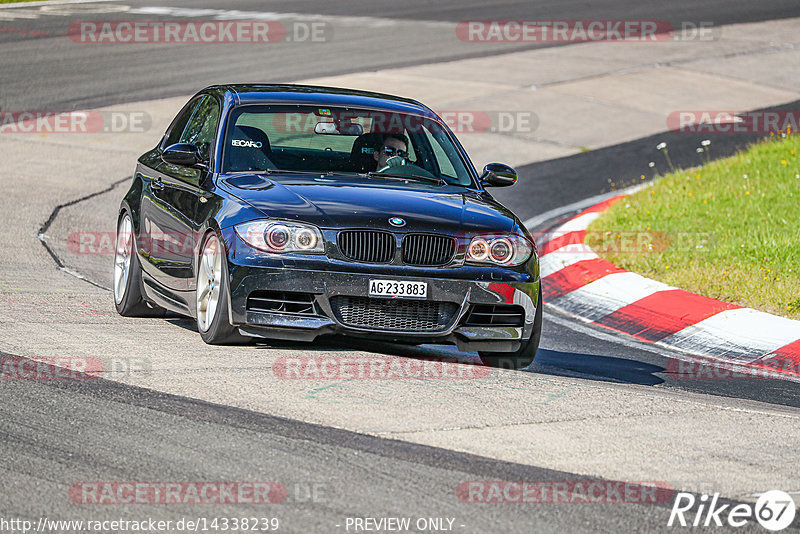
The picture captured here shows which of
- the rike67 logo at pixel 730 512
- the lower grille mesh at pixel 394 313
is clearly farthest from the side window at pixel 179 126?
the rike67 logo at pixel 730 512

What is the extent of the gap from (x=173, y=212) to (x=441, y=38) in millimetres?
20016

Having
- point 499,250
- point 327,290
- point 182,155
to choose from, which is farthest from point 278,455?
point 182,155

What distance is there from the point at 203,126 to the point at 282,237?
201cm

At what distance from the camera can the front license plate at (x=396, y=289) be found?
24.2 ft

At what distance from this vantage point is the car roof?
29.1 feet

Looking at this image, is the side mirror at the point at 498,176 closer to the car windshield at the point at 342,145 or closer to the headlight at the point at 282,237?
the car windshield at the point at 342,145

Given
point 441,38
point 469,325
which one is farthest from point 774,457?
point 441,38

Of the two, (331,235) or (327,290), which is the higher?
(331,235)

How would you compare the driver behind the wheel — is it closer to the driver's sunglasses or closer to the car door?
the driver's sunglasses

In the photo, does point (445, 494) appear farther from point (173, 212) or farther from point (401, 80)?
point (401, 80)

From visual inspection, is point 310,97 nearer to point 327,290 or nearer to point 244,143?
point 244,143

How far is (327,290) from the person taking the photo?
7.36 m

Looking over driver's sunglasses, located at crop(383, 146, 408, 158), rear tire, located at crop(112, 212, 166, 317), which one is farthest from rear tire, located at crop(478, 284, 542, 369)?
rear tire, located at crop(112, 212, 166, 317)

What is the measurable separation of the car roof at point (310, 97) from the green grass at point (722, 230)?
324cm
